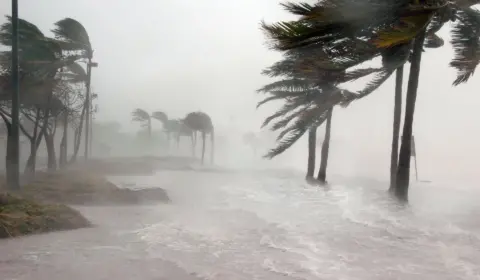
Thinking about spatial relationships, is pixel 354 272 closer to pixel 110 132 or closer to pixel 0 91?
pixel 0 91

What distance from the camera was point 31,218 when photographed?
8.12 meters

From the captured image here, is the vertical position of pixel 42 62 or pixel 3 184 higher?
pixel 42 62

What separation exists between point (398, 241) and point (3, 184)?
11.6 meters

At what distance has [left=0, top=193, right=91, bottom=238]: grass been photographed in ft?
25.1

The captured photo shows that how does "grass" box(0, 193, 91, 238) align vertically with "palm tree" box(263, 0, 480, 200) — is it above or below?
below

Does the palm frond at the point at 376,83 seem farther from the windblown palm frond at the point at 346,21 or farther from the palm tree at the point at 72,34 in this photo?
the palm tree at the point at 72,34

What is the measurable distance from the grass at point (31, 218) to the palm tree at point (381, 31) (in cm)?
501

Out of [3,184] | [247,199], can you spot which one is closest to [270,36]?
[247,199]

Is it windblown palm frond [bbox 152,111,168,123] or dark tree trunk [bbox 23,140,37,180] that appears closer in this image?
dark tree trunk [bbox 23,140,37,180]

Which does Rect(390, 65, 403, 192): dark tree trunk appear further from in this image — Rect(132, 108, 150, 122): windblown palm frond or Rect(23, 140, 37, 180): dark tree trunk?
Rect(132, 108, 150, 122): windblown palm frond

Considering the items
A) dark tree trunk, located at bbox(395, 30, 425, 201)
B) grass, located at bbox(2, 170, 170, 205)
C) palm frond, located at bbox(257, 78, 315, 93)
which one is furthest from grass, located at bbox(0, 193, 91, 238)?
palm frond, located at bbox(257, 78, 315, 93)

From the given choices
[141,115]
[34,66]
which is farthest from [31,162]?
[141,115]

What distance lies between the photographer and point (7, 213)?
8.12 metres

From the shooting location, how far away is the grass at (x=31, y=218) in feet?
25.1
